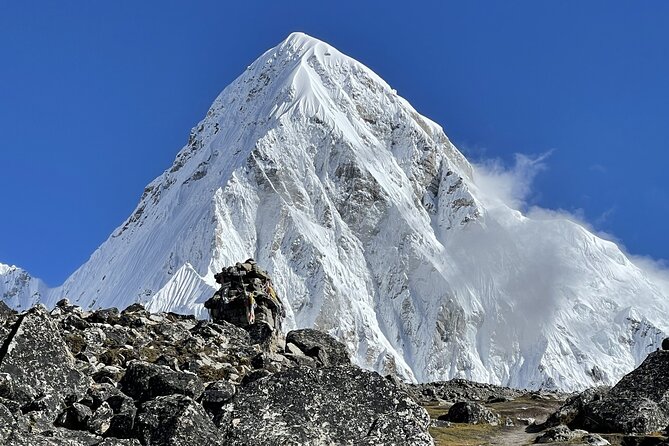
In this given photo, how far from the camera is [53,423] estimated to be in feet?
74.3

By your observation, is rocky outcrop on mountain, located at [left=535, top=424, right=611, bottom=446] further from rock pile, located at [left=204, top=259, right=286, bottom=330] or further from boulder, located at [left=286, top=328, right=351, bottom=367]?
rock pile, located at [left=204, top=259, right=286, bottom=330]

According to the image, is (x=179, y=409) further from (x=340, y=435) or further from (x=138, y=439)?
(x=340, y=435)

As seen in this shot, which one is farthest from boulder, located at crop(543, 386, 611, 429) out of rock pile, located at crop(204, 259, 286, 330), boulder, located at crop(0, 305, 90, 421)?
rock pile, located at crop(204, 259, 286, 330)

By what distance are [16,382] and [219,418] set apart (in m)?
5.58

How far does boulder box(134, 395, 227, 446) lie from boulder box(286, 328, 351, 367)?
30774 millimetres

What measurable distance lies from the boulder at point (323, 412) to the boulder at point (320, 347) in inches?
1145

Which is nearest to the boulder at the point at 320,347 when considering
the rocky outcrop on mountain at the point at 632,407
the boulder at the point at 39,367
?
the rocky outcrop on mountain at the point at 632,407

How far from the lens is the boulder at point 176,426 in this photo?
2125 cm

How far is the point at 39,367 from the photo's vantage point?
24.2m

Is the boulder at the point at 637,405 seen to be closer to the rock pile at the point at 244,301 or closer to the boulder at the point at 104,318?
the boulder at the point at 104,318

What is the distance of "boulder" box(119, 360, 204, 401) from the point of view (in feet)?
86.1

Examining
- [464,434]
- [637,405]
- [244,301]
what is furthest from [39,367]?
[244,301]

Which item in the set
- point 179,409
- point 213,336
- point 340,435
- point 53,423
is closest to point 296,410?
point 340,435

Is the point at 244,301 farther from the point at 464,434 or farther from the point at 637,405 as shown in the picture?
the point at 637,405
